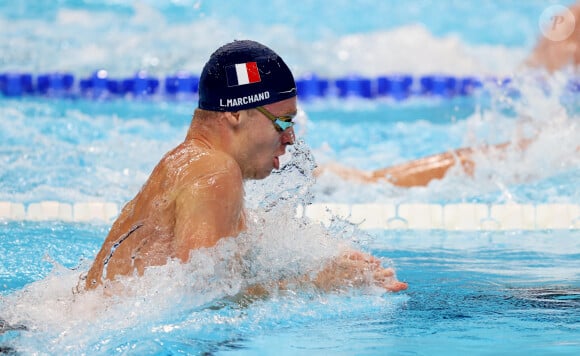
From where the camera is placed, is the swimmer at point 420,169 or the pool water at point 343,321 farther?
the swimmer at point 420,169

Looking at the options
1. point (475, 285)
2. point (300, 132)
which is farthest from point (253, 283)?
point (300, 132)

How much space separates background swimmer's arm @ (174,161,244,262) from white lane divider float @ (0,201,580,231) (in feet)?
7.03

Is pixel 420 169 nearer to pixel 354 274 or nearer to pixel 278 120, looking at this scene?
pixel 354 274

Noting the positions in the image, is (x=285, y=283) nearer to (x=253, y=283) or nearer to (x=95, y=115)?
(x=253, y=283)

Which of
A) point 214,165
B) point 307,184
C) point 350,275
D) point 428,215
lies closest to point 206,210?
point 214,165

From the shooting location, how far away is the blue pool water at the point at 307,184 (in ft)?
7.09

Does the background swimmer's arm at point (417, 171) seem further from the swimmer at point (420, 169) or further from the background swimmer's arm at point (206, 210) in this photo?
the background swimmer's arm at point (206, 210)

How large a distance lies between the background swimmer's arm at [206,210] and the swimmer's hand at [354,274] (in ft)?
1.29

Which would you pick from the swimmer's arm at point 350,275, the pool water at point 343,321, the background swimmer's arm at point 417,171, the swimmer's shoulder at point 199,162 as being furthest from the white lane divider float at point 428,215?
the swimmer's shoulder at point 199,162

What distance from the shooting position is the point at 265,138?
2.22m

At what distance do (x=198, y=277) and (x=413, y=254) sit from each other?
1644mm

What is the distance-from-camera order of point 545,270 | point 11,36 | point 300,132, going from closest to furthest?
point 545,270
point 300,132
point 11,36

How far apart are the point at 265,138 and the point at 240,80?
0.15 meters

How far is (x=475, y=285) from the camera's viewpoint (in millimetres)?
2857
